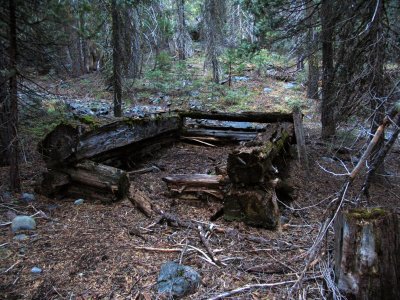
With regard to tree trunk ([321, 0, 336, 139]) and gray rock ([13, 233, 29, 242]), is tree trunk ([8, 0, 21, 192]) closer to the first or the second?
gray rock ([13, 233, 29, 242])

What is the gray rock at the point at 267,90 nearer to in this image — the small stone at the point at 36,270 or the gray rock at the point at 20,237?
the gray rock at the point at 20,237

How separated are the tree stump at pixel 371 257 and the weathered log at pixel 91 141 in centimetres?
432

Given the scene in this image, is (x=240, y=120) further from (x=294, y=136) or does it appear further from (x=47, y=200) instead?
(x=47, y=200)

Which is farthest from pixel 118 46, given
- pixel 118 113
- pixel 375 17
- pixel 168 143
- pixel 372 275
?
pixel 372 275

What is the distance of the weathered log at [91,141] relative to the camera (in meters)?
5.77

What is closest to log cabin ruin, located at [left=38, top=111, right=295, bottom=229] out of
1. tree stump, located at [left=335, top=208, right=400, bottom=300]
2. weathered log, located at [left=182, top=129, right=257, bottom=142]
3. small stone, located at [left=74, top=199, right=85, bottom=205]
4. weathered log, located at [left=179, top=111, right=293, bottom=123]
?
small stone, located at [left=74, top=199, right=85, bottom=205]

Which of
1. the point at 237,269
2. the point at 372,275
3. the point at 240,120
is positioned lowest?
the point at 237,269

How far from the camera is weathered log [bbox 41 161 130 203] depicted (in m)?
5.74

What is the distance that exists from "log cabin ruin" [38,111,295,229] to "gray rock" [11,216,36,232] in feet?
3.37

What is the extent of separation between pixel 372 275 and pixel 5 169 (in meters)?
6.78

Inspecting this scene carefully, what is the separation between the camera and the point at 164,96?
17.4 metres

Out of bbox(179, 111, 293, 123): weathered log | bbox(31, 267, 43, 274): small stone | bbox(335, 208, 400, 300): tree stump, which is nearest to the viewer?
bbox(335, 208, 400, 300): tree stump

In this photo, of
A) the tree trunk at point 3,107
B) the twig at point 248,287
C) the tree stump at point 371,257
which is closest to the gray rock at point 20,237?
the tree trunk at point 3,107

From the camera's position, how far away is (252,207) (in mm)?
5156
